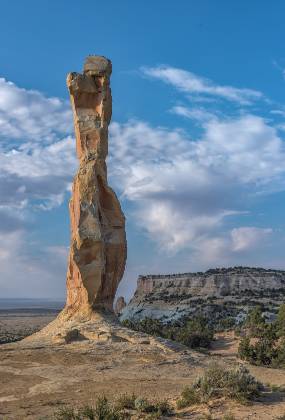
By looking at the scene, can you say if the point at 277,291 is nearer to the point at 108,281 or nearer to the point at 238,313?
the point at 238,313

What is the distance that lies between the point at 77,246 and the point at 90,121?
6.54 metres

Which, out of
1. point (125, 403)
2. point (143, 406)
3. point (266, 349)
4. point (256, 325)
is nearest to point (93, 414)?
point (143, 406)

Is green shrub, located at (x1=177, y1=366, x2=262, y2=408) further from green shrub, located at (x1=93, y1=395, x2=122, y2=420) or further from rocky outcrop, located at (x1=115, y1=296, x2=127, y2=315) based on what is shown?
rocky outcrop, located at (x1=115, y1=296, x2=127, y2=315)

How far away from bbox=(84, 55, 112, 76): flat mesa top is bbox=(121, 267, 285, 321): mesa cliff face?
4143cm

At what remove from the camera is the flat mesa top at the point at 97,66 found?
25.8 metres

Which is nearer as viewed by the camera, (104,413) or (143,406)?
(104,413)

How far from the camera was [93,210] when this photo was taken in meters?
24.0

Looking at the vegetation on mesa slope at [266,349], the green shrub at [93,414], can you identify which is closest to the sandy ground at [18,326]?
the vegetation on mesa slope at [266,349]

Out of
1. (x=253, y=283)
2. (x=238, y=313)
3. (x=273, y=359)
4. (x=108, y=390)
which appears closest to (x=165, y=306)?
(x=238, y=313)

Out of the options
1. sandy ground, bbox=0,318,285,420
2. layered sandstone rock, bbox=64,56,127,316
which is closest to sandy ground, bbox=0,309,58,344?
layered sandstone rock, bbox=64,56,127,316

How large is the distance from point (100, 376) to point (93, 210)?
31.5 feet

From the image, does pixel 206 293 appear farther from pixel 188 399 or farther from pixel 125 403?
pixel 125 403

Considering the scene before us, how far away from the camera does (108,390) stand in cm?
1395

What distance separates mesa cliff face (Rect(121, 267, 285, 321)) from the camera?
65562 millimetres
